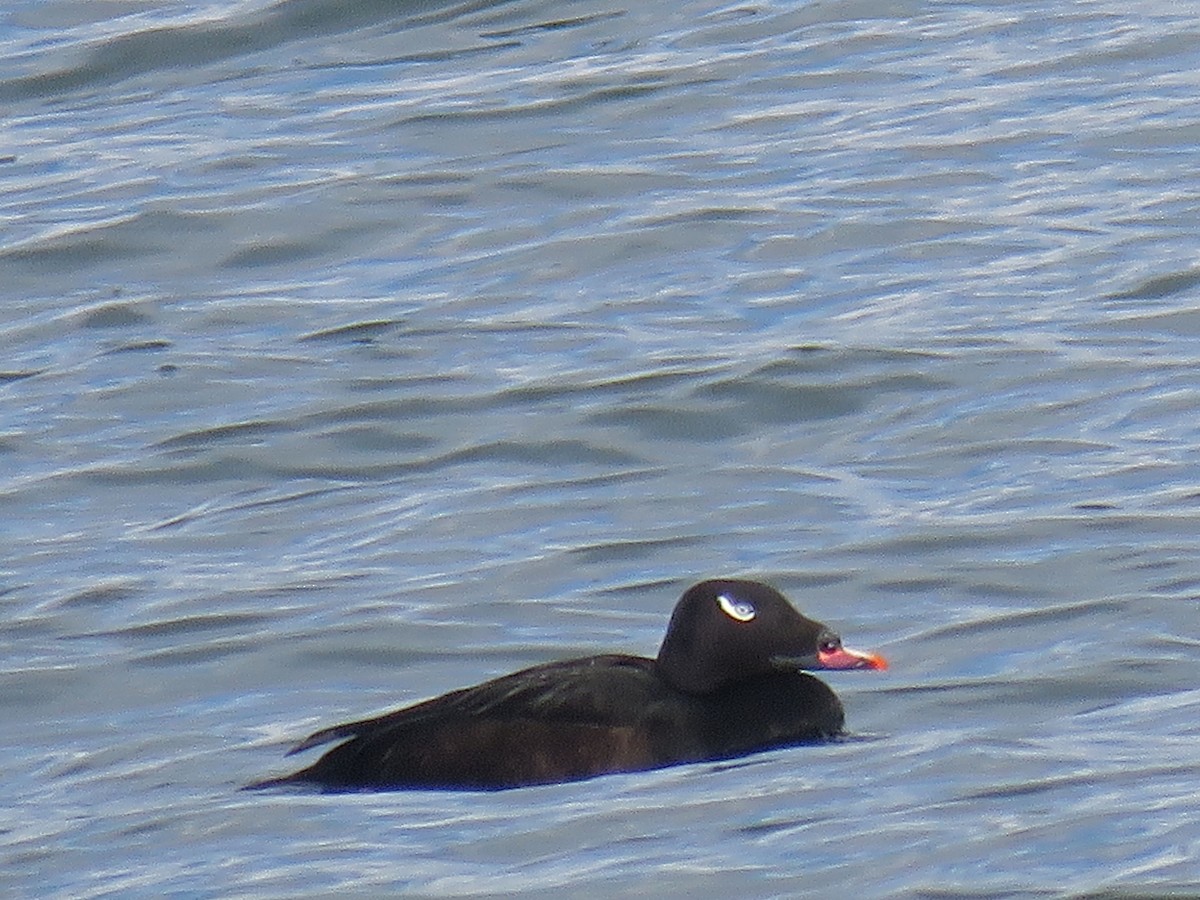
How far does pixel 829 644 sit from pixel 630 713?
22.7 inches

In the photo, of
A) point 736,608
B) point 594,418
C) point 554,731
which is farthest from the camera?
point 594,418

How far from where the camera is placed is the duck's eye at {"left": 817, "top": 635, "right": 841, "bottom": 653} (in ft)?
26.4

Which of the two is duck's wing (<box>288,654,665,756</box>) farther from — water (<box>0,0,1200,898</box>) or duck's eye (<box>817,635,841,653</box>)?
duck's eye (<box>817,635,841,653</box>)

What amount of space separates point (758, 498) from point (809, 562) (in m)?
0.74

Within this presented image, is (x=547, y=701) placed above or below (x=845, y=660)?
above

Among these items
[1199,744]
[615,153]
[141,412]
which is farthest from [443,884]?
[615,153]

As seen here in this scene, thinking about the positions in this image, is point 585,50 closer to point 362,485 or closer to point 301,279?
point 301,279

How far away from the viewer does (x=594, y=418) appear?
11625 mm

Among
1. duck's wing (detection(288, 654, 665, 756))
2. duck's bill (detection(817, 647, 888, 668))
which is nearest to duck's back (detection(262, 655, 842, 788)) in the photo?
duck's wing (detection(288, 654, 665, 756))

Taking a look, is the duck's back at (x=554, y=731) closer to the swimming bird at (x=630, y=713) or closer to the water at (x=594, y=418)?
the swimming bird at (x=630, y=713)

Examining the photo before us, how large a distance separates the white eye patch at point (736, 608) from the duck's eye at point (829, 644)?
176 mm

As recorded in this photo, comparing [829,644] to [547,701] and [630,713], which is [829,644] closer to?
[630,713]

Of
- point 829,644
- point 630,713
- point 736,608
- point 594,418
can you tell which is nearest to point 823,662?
point 829,644

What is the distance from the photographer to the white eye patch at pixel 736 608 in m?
8.01
